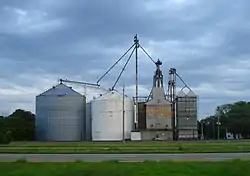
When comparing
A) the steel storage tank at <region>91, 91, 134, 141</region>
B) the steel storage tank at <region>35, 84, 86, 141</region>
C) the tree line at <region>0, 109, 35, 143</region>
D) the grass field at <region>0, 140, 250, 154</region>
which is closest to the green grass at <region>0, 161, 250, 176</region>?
the grass field at <region>0, 140, 250, 154</region>

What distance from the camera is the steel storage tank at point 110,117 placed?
11775cm

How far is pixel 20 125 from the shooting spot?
440ft

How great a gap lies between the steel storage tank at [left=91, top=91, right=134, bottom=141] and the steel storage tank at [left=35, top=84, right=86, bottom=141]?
531cm

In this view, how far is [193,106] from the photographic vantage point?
4808 inches

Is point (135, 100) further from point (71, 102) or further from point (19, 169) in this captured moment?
point (19, 169)

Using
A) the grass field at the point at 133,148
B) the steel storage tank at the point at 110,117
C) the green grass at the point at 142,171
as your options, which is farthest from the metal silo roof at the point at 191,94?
the green grass at the point at 142,171

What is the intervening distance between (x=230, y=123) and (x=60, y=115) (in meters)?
60.6

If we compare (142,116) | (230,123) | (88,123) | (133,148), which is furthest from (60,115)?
(133,148)

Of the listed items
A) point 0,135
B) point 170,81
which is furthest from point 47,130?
point 0,135

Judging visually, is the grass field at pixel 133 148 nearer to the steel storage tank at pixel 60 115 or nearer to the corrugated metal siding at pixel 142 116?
the corrugated metal siding at pixel 142 116

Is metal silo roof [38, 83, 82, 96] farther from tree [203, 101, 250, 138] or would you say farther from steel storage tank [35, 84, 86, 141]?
tree [203, 101, 250, 138]

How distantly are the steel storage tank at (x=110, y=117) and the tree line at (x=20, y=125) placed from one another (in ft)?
58.9

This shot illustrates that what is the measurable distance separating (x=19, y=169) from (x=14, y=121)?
122548mm

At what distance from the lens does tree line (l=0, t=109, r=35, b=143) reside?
120375 mm
